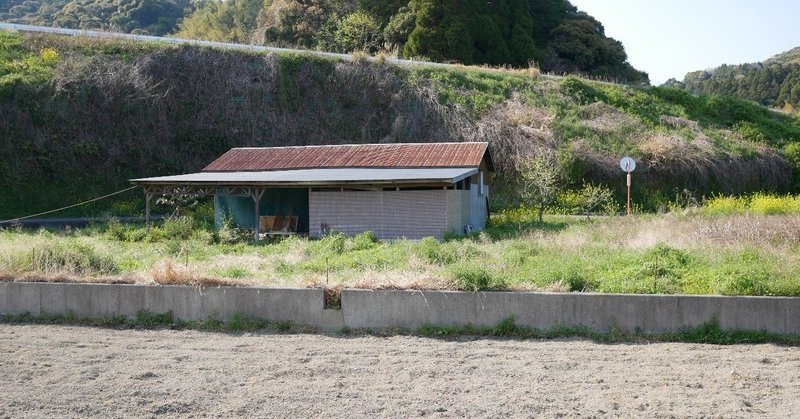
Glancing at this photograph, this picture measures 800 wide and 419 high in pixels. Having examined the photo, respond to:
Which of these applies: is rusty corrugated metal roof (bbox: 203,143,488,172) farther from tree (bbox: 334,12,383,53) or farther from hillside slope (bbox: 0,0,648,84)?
tree (bbox: 334,12,383,53)

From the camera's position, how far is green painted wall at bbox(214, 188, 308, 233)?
908 inches

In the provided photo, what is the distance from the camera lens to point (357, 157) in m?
25.3

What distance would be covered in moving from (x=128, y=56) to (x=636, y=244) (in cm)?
2705

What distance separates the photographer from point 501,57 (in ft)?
145

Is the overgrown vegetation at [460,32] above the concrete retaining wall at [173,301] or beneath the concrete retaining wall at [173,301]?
above

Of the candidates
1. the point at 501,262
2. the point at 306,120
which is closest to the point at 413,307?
the point at 501,262

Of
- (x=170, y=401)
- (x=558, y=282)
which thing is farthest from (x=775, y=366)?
(x=170, y=401)

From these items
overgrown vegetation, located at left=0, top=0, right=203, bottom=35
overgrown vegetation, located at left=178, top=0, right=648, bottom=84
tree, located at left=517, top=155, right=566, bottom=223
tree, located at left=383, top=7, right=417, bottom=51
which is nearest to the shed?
tree, located at left=517, top=155, right=566, bottom=223

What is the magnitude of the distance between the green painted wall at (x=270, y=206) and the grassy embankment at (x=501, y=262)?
12.7 ft

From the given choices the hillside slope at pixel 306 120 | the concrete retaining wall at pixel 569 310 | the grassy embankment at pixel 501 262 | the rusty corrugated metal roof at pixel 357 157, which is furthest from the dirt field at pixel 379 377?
the hillside slope at pixel 306 120

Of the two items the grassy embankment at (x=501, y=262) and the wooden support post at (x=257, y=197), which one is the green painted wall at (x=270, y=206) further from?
the grassy embankment at (x=501, y=262)

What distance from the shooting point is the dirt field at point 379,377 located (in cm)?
621

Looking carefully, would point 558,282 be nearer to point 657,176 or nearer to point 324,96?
point 657,176

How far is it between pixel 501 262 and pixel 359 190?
9.47 meters
